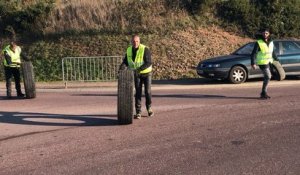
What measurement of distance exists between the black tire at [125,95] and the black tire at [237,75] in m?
8.13

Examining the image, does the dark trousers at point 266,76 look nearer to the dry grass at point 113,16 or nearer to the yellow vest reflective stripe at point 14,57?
the yellow vest reflective stripe at point 14,57

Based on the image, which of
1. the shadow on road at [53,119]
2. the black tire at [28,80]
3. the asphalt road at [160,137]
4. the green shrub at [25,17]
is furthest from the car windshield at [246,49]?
the green shrub at [25,17]

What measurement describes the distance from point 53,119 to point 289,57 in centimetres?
973

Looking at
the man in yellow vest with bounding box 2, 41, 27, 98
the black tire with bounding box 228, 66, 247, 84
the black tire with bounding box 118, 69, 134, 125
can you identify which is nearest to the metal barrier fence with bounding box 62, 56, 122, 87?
the man in yellow vest with bounding box 2, 41, 27, 98

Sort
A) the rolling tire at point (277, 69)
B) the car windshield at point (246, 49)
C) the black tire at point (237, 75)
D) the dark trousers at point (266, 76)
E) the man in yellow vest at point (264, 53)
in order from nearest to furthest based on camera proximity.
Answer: the dark trousers at point (266, 76), the man in yellow vest at point (264, 53), the rolling tire at point (277, 69), the black tire at point (237, 75), the car windshield at point (246, 49)

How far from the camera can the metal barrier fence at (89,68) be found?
66.2ft

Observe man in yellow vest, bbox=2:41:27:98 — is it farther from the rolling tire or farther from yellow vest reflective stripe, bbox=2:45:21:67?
the rolling tire

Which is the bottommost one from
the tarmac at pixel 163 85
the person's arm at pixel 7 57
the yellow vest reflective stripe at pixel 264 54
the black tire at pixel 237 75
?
the tarmac at pixel 163 85

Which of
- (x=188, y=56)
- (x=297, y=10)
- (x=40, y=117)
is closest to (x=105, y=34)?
(x=188, y=56)

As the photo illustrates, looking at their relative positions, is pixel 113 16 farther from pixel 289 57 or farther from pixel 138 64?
pixel 138 64

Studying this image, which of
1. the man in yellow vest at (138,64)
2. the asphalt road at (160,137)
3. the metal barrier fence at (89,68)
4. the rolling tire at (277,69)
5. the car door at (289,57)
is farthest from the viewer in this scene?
the metal barrier fence at (89,68)

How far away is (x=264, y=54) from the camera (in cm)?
1370

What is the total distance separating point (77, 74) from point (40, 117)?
8.70 meters

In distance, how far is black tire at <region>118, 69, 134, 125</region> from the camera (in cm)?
1005
